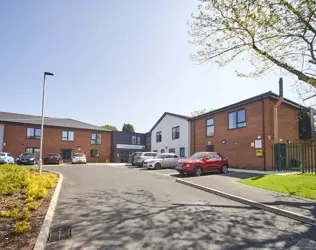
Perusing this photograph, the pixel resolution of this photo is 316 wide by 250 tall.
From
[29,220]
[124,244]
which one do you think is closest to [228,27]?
[124,244]

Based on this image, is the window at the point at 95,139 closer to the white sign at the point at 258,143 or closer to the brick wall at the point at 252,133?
the brick wall at the point at 252,133

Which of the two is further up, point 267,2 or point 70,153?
point 267,2

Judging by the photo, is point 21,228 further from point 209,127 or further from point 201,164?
point 209,127

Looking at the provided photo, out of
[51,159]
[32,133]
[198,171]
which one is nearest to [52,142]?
[32,133]

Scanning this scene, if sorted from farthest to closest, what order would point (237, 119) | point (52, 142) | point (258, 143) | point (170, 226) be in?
point (52, 142), point (237, 119), point (258, 143), point (170, 226)

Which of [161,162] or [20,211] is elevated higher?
[161,162]

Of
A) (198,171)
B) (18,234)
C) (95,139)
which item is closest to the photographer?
(18,234)

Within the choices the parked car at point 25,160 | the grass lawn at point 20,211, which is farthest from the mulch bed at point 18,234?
the parked car at point 25,160

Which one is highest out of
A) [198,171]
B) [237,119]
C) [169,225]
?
[237,119]

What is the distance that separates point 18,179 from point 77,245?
18.9 feet

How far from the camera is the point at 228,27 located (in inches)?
346

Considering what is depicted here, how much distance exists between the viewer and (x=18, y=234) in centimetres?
405

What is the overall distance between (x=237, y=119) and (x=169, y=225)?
1575 cm

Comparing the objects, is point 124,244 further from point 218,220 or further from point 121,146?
point 121,146
